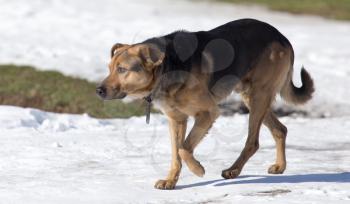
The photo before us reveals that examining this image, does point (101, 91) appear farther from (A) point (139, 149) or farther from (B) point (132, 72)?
(A) point (139, 149)

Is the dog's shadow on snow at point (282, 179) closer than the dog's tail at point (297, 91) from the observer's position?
Yes

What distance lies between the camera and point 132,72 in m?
7.57

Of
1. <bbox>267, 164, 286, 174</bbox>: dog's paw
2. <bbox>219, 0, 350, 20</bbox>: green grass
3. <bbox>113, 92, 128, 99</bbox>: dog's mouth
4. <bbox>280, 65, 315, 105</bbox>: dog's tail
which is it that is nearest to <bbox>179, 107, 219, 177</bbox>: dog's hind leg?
<bbox>113, 92, 128, 99</bbox>: dog's mouth

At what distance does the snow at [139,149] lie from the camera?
297 inches

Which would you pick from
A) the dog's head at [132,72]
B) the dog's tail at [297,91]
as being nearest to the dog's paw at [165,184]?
the dog's head at [132,72]

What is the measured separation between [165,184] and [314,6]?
65.3 ft

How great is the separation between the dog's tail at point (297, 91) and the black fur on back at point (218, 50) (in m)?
0.59

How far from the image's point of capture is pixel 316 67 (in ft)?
57.6

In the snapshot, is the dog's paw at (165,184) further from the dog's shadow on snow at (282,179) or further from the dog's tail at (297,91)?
the dog's tail at (297,91)

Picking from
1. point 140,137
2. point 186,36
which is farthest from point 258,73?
point 140,137

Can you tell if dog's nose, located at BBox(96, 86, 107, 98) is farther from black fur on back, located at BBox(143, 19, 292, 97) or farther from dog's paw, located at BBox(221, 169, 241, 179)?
dog's paw, located at BBox(221, 169, 241, 179)

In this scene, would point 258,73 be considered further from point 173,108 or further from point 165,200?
point 165,200

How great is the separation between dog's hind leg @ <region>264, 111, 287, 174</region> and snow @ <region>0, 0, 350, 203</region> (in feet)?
0.38

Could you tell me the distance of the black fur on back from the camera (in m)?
7.80
